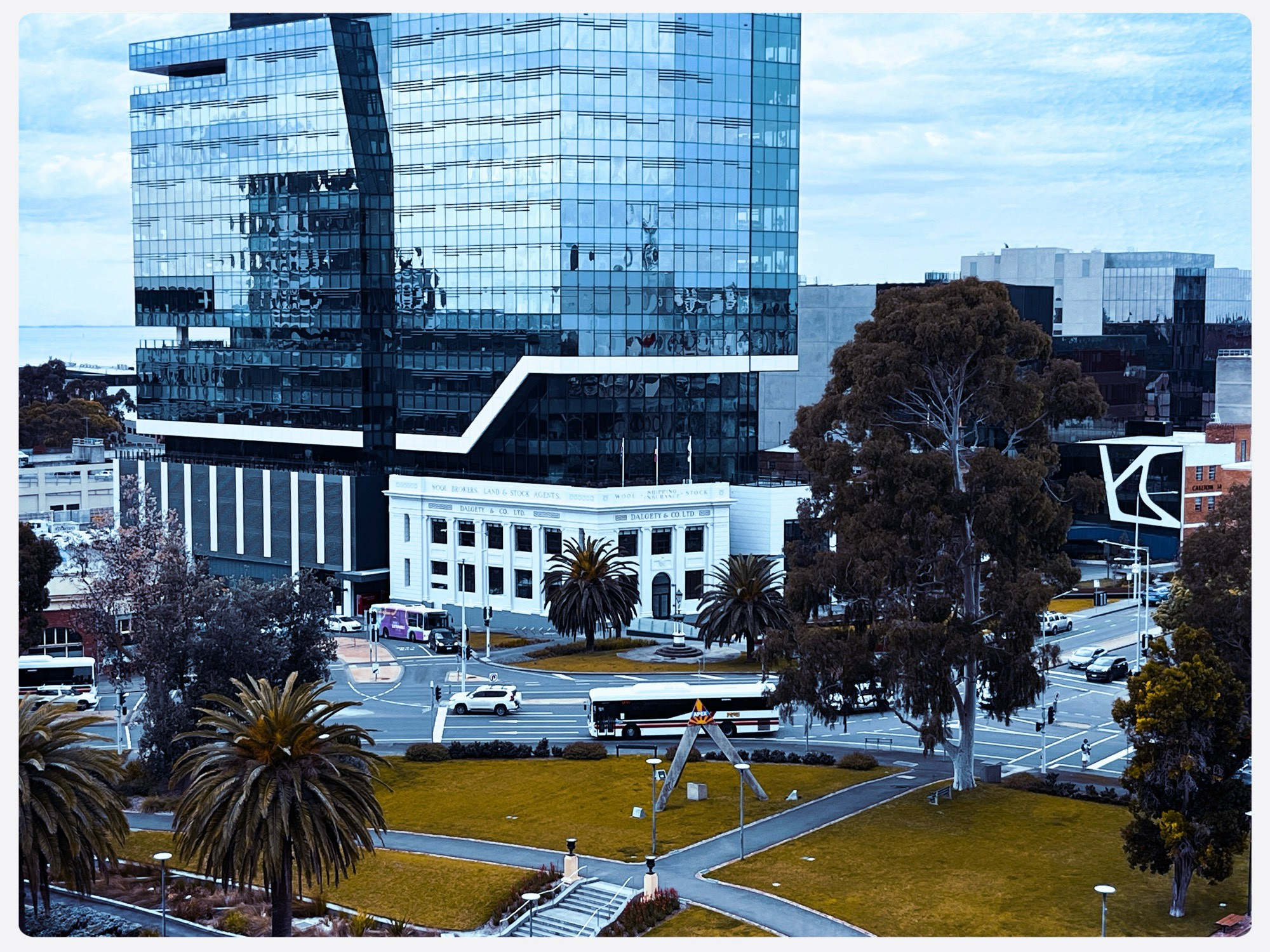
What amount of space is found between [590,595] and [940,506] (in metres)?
37.6

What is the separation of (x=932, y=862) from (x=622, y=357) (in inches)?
2380

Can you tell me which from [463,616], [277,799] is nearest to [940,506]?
[277,799]

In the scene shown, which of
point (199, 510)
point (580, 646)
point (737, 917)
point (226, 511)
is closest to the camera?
point (737, 917)

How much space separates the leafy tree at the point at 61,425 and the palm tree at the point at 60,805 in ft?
474

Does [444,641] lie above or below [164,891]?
below

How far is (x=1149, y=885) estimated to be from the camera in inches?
2044

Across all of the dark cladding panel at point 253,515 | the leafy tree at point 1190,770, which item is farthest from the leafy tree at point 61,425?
the leafy tree at point 1190,770

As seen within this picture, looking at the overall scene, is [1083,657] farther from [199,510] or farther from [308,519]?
[199,510]

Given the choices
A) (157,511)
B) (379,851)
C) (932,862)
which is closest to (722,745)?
(932,862)

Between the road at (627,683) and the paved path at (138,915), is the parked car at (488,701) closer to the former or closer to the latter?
the road at (627,683)

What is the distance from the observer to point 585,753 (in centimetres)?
7144

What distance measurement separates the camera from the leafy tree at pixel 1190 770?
48031 millimetres

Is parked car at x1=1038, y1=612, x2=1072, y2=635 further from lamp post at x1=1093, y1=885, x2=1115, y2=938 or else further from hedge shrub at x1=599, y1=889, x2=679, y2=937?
hedge shrub at x1=599, y1=889, x2=679, y2=937

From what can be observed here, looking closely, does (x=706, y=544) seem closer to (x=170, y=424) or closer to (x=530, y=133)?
(x=530, y=133)
